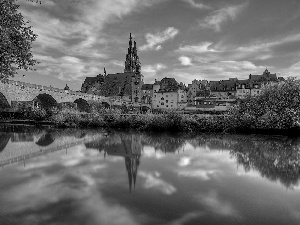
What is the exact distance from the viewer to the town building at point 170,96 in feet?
300

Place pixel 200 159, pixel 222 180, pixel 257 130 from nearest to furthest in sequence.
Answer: pixel 222 180
pixel 200 159
pixel 257 130

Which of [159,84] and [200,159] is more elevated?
[159,84]

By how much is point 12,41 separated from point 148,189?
12.4m

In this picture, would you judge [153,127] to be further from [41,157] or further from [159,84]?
[159,84]

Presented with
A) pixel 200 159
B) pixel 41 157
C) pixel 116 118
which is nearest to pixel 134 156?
pixel 200 159

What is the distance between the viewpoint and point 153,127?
102ft

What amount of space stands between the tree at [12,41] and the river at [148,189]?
5493mm

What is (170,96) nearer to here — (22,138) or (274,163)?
(22,138)

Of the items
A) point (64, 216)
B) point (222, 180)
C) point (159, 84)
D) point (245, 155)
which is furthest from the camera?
point (159, 84)

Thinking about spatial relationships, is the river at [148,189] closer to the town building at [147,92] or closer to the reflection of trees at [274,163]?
the reflection of trees at [274,163]

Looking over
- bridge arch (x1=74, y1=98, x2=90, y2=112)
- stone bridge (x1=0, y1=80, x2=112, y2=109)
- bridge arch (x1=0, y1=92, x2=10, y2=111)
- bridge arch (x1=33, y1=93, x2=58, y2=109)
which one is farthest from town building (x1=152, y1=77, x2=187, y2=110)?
bridge arch (x1=0, y1=92, x2=10, y2=111)

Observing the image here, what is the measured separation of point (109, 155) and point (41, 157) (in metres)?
3.75

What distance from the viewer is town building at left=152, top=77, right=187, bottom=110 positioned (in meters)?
91.4

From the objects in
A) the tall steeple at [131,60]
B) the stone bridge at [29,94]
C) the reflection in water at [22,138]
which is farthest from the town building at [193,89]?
the reflection in water at [22,138]
